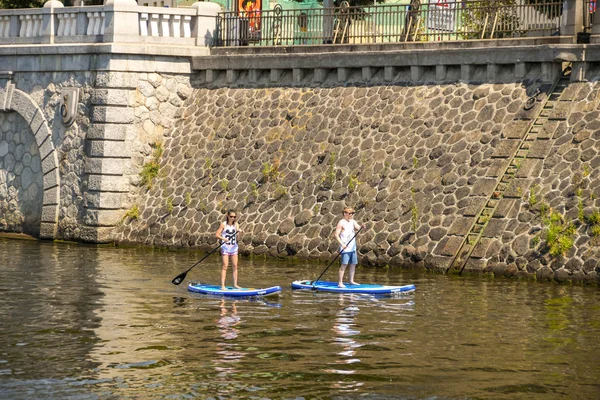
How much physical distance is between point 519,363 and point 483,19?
574 inches

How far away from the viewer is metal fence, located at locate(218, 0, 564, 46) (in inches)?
1120

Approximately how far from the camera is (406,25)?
3028 cm

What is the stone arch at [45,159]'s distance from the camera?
33031 mm

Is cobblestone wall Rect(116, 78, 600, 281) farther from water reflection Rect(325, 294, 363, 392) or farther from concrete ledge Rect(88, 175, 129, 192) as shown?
water reflection Rect(325, 294, 363, 392)

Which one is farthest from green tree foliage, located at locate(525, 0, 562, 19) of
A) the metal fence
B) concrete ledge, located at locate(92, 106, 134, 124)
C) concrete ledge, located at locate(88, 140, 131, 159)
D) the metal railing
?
concrete ledge, located at locate(88, 140, 131, 159)

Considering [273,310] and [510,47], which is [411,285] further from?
[510,47]

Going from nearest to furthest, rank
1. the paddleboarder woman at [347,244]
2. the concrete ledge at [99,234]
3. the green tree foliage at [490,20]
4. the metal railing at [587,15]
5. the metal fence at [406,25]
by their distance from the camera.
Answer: the paddleboarder woman at [347,244]
the metal railing at [587,15]
the metal fence at [406,25]
the green tree foliage at [490,20]
the concrete ledge at [99,234]

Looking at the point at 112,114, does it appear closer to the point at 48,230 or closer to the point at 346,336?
the point at 48,230

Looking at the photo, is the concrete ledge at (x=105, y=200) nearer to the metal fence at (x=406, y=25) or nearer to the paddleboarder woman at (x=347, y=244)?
the metal fence at (x=406, y=25)

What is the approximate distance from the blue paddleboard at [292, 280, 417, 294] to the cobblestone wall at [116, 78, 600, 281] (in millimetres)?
2972

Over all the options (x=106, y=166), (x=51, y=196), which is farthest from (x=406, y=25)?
(x=51, y=196)

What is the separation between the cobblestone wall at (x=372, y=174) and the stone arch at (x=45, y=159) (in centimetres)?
222

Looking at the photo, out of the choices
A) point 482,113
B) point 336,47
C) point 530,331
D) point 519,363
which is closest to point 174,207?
point 336,47

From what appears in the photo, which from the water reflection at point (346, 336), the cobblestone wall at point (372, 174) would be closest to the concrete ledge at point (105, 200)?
the cobblestone wall at point (372, 174)
